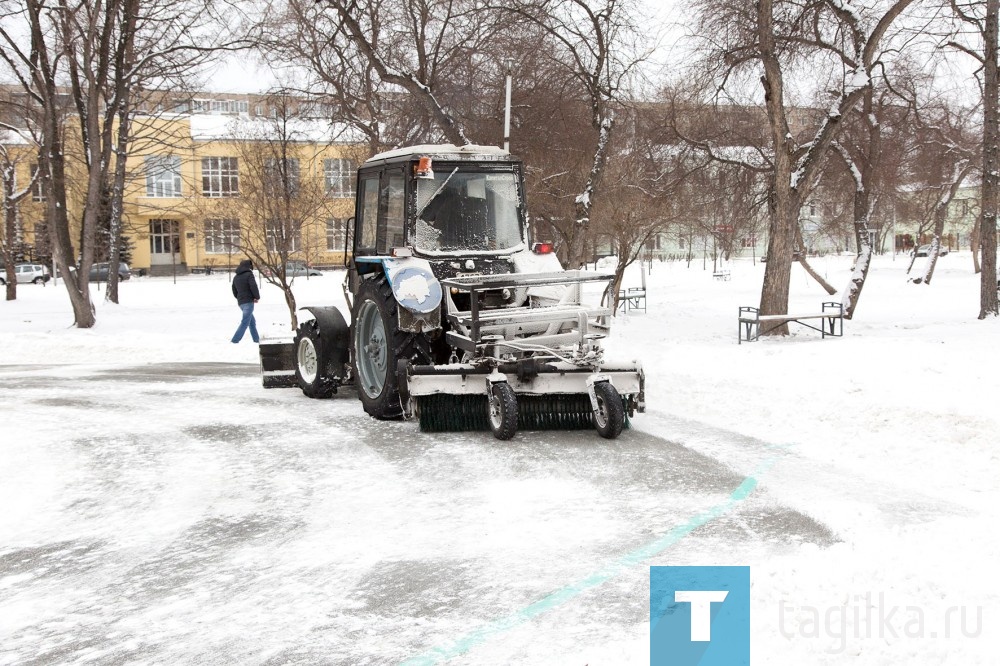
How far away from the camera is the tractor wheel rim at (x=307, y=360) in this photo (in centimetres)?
1118

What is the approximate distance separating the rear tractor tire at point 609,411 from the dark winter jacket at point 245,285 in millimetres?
10784

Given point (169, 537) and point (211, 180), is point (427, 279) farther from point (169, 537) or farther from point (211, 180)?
point (211, 180)

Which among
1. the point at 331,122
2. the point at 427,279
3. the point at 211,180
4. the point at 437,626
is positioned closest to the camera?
the point at 437,626

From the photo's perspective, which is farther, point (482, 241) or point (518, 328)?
point (482, 241)

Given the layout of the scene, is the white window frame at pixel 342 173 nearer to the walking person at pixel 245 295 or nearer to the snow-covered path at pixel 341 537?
the walking person at pixel 245 295

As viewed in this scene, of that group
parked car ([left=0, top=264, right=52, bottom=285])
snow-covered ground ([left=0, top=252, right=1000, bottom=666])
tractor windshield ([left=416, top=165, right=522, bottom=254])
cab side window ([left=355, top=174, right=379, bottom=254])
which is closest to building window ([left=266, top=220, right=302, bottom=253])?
snow-covered ground ([left=0, top=252, right=1000, bottom=666])

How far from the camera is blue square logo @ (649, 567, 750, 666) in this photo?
158 inches

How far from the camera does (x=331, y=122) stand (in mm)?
23438

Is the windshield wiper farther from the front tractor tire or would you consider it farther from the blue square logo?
the blue square logo

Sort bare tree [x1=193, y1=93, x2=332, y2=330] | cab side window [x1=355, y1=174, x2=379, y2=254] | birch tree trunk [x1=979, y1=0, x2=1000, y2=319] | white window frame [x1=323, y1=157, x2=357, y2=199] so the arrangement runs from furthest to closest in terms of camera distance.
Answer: white window frame [x1=323, y1=157, x2=357, y2=199], bare tree [x1=193, y1=93, x2=332, y2=330], birch tree trunk [x1=979, y1=0, x2=1000, y2=319], cab side window [x1=355, y1=174, x2=379, y2=254]

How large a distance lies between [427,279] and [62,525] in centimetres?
385

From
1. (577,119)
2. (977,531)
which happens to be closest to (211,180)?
(577,119)

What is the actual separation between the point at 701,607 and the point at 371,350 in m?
6.04

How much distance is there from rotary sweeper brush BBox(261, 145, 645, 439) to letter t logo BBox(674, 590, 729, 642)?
369 centimetres
